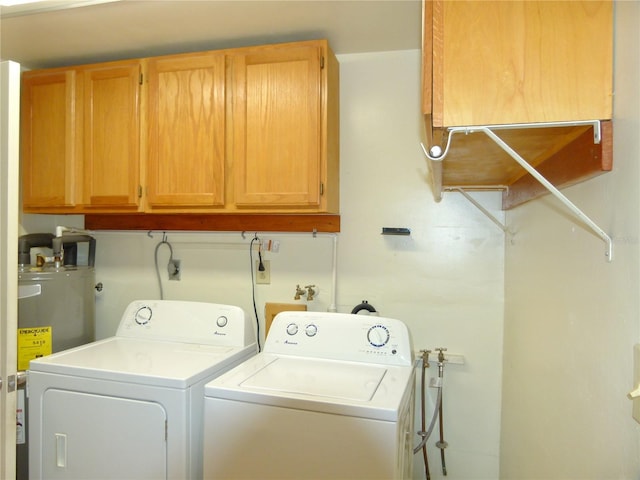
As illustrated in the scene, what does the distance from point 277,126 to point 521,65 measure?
1.23 m

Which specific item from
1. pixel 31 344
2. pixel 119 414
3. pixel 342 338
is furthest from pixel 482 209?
pixel 31 344

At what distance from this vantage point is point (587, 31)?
30.8 inches

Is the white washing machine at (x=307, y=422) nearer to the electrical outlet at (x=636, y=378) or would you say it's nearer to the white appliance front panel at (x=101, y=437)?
the white appliance front panel at (x=101, y=437)

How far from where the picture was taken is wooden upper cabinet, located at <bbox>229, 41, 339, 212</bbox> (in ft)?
5.98

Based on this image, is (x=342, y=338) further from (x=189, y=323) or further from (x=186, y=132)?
(x=186, y=132)

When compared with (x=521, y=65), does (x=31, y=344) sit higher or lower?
lower

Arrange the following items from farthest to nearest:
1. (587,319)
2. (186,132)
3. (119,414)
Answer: (186,132) → (119,414) → (587,319)

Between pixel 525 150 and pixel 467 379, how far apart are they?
133 centimetres

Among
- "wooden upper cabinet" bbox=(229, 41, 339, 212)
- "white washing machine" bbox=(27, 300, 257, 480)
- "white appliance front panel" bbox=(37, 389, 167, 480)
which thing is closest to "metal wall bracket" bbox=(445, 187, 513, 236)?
"wooden upper cabinet" bbox=(229, 41, 339, 212)

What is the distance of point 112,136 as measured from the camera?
2.06m

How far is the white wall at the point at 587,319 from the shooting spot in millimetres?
722

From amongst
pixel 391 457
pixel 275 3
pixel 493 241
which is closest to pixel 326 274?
pixel 493 241

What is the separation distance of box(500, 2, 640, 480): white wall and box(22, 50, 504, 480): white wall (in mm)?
413

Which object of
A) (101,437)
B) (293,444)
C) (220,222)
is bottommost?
(101,437)
